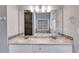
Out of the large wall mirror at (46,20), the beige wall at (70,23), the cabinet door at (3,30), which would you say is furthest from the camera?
the large wall mirror at (46,20)

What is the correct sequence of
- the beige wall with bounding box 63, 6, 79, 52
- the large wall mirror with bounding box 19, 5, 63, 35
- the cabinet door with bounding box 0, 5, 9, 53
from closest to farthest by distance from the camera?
the cabinet door with bounding box 0, 5, 9, 53 → the beige wall with bounding box 63, 6, 79, 52 → the large wall mirror with bounding box 19, 5, 63, 35

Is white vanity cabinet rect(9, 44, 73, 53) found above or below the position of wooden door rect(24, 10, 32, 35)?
below

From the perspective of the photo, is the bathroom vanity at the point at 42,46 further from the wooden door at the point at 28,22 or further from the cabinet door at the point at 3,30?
the wooden door at the point at 28,22

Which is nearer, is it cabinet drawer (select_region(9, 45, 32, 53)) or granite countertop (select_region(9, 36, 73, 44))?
cabinet drawer (select_region(9, 45, 32, 53))

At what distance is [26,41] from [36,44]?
20cm

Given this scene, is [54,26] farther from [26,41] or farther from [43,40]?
[26,41]

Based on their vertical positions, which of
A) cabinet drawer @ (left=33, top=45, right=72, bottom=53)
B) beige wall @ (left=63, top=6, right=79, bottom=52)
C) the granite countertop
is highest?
beige wall @ (left=63, top=6, right=79, bottom=52)

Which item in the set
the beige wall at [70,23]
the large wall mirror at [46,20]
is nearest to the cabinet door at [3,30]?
the large wall mirror at [46,20]

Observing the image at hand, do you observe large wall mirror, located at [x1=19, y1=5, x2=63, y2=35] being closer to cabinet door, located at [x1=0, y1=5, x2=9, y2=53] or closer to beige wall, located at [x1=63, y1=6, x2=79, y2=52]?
beige wall, located at [x1=63, y1=6, x2=79, y2=52]

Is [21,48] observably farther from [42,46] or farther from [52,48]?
[52,48]

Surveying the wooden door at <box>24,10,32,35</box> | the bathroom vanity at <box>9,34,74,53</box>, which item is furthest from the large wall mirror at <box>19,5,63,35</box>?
the bathroom vanity at <box>9,34,74,53</box>

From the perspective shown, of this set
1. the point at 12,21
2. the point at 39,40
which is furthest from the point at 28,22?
the point at 39,40

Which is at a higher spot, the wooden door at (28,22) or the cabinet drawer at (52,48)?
the wooden door at (28,22)
